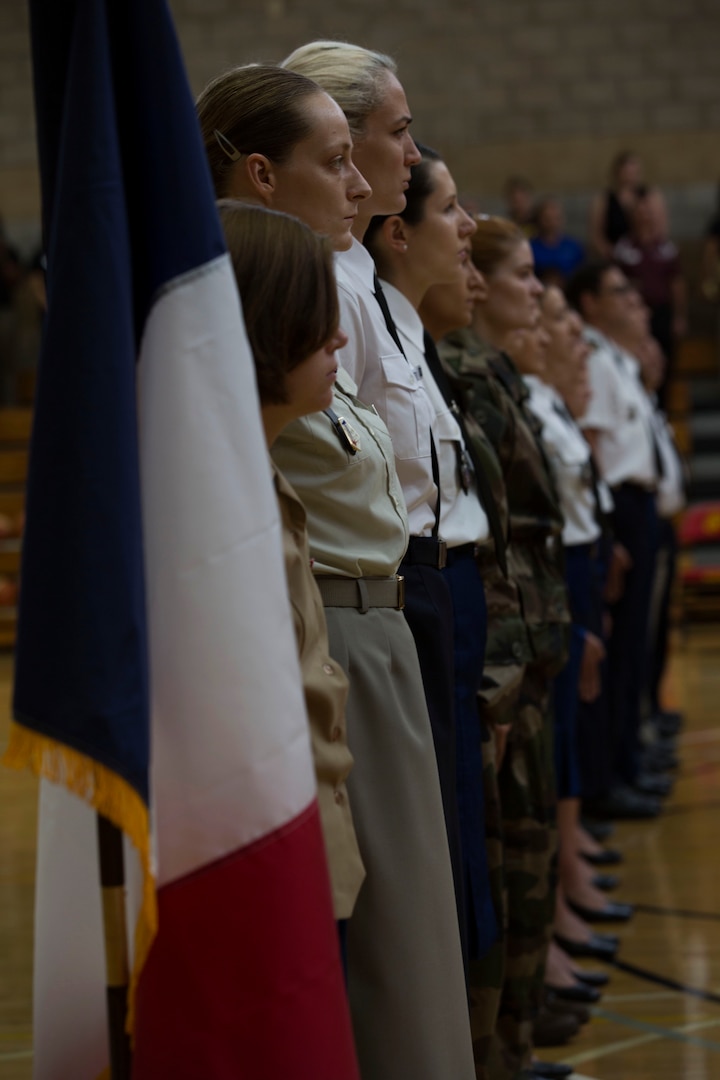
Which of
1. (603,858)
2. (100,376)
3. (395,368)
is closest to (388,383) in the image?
(395,368)

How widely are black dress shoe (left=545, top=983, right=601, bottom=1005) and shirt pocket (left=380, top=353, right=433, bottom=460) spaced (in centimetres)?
165

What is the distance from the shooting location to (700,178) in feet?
43.3

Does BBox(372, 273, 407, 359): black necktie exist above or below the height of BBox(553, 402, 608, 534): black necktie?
above

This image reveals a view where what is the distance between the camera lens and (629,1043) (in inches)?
127

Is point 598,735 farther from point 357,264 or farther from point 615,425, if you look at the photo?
point 357,264

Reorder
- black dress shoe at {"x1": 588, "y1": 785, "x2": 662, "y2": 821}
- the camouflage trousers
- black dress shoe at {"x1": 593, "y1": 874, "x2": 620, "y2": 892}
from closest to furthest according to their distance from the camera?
the camouflage trousers
black dress shoe at {"x1": 593, "y1": 874, "x2": 620, "y2": 892}
black dress shoe at {"x1": 588, "y1": 785, "x2": 662, "y2": 821}

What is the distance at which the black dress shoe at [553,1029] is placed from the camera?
3.24m

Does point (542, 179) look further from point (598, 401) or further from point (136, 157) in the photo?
point (136, 157)

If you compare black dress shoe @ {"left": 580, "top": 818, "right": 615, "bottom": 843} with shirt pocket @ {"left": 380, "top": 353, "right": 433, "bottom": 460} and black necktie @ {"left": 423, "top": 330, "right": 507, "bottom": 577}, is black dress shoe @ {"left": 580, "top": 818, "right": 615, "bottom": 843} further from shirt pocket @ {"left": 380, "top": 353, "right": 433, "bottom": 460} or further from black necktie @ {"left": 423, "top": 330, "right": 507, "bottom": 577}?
shirt pocket @ {"left": 380, "top": 353, "right": 433, "bottom": 460}

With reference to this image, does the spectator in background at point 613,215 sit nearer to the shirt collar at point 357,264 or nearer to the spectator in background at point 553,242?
the spectator in background at point 553,242

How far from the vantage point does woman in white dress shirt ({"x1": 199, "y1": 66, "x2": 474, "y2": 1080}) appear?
1.92 metres

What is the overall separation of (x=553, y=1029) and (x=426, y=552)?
4.69ft

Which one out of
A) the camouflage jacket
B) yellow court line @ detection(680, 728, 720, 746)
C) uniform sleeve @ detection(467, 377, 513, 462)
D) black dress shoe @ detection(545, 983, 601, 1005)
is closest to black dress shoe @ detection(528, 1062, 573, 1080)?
black dress shoe @ detection(545, 983, 601, 1005)

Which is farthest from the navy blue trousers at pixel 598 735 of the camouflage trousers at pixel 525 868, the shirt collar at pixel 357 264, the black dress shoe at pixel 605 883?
the shirt collar at pixel 357 264
